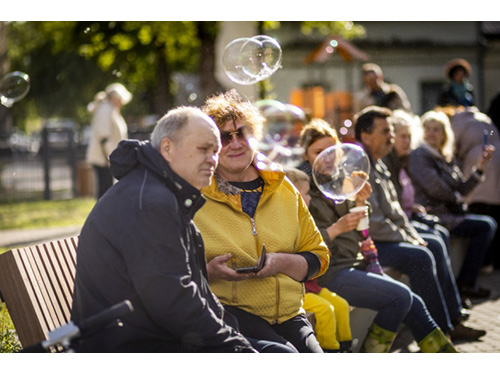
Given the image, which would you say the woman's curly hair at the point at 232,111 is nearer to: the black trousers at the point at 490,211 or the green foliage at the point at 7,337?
the green foliage at the point at 7,337

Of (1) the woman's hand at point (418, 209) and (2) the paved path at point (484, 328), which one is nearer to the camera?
(2) the paved path at point (484, 328)

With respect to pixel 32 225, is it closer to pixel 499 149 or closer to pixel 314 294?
pixel 499 149

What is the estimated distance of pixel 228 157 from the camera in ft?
13.0

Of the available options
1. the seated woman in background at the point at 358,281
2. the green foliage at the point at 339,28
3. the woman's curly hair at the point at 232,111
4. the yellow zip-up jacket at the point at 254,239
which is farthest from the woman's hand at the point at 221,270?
the green foliage at the point at 339,28

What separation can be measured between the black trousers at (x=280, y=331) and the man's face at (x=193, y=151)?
875mm

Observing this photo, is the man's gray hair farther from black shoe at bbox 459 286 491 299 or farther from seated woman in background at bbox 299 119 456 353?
black shoe at bbox 459 286 491 299

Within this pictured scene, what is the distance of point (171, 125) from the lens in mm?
3176

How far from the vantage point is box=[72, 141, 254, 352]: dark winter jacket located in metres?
2.98

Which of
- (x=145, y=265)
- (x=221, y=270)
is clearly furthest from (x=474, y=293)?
(x=145, y=265)

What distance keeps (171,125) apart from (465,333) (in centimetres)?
349

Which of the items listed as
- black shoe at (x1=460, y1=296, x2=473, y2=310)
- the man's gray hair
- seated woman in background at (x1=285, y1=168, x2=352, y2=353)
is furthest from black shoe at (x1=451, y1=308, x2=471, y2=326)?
the man's gray hair

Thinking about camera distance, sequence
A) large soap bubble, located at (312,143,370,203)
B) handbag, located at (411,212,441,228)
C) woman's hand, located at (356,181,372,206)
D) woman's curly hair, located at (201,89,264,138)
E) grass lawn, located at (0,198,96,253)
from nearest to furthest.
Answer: woman's curly hair, located at (201,89,264,138) < large soap bubble, located at (312,143,370,203) < woman's hand, located at (356,181,372,206) < handbag, located at (411,212,441,228) < grass lawn, located at (0,198,96,253)

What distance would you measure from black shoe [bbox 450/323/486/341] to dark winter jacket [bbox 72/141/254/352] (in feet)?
10.3

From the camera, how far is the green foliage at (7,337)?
445 centimetres
